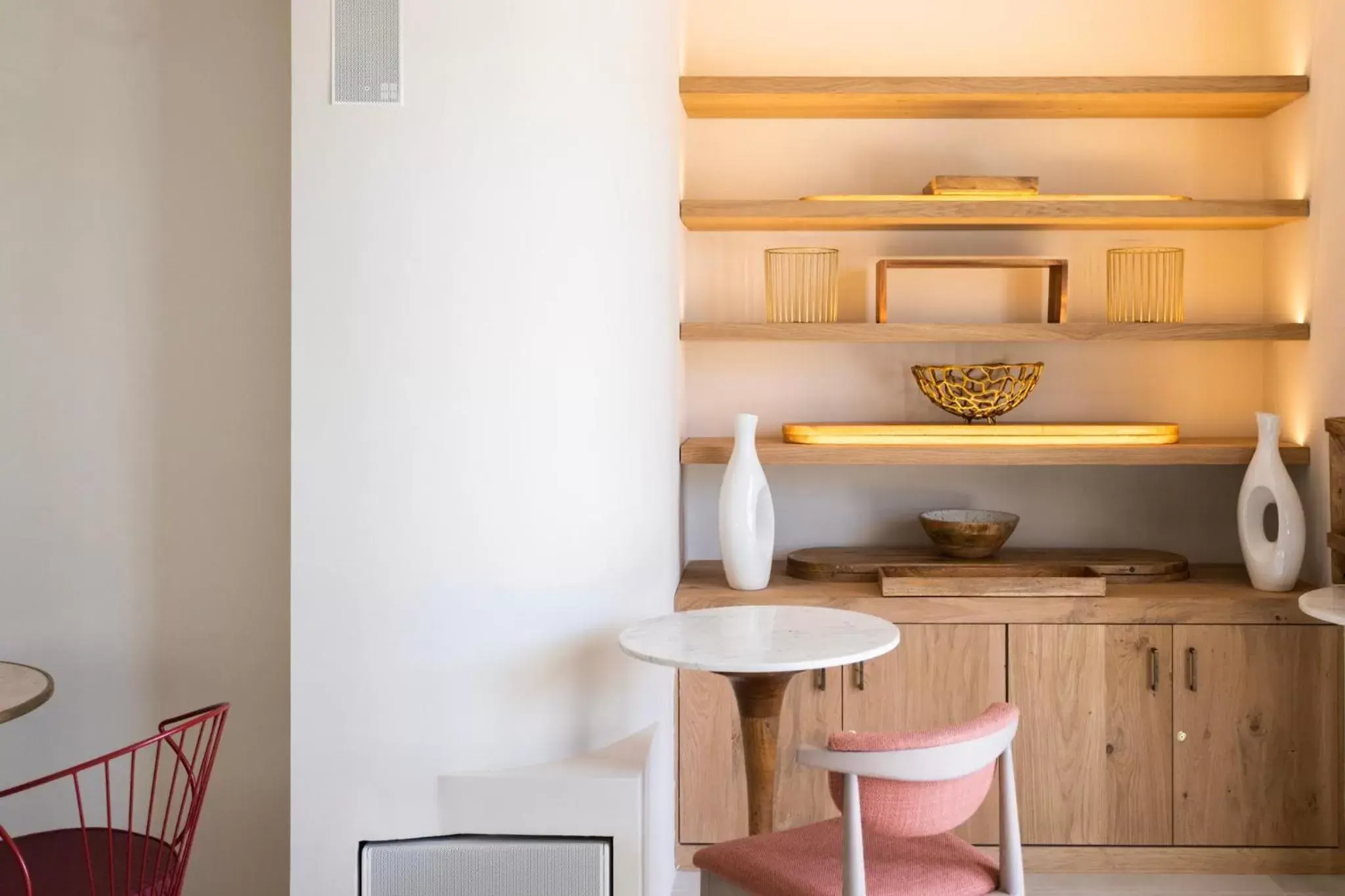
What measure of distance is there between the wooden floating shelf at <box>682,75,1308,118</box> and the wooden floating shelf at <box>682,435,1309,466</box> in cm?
106

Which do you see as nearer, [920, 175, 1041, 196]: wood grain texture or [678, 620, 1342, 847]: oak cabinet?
[678, 620, 1342, 847]: oak cabinet

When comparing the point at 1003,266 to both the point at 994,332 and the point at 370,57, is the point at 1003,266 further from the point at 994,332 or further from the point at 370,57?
the point at 370,57

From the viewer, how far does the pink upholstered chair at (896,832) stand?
2002 mm

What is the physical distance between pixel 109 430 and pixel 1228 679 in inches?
125

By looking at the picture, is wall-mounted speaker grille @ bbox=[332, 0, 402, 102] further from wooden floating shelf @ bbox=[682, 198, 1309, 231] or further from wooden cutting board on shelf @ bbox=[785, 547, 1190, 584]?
wooden cutting board on shelf @ bbox=[785, 547, 1190, 584]

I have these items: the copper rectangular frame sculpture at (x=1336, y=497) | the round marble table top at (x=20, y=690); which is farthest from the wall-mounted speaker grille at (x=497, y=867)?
the copper rectangular frame sculpture at (x=1336, y=497)

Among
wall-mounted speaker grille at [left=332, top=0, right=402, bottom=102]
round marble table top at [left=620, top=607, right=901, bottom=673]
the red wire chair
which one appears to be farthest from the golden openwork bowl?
the red wire chair

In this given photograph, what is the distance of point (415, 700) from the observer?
2.84m

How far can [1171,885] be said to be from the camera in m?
3.39

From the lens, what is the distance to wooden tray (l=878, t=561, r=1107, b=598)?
3.44 m

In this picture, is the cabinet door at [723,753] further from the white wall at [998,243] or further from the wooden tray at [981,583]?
the white wall at [998,243]

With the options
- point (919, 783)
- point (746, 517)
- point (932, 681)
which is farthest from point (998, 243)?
point (919, 783)

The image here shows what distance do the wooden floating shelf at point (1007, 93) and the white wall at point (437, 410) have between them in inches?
35.1

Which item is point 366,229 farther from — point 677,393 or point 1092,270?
point 1092,270
